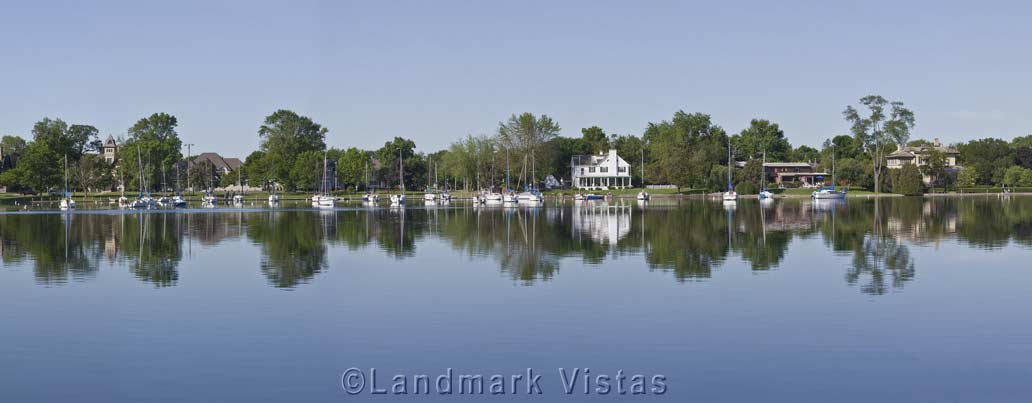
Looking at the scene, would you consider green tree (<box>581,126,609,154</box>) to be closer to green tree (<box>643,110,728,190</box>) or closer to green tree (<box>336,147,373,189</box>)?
green tree (<box>643,110,728,190</box>)

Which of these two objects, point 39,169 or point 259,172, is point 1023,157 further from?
point 39,169

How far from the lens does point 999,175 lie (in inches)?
6112

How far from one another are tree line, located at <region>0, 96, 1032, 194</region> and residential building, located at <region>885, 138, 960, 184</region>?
2.39m

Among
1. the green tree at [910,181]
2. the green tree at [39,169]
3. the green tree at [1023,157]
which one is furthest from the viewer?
the green tree at [1023,157]

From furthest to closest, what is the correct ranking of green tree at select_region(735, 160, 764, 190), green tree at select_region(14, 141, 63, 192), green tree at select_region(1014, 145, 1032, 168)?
green tree at select_region(1014, 145, 1032, 168) < green tree at select_region(735, 160, 764, 190) < green tree at select_region(14, 141, 63, 192)

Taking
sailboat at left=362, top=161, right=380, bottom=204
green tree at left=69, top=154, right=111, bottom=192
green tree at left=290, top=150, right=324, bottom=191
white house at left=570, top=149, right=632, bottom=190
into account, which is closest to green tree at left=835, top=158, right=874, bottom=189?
white house at left=570, top=149, right=632, bottom=190

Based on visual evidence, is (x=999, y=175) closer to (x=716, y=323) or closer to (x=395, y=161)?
(x=395, y=161)

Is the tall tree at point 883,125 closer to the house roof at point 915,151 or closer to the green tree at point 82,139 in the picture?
the house roof at point 915,151

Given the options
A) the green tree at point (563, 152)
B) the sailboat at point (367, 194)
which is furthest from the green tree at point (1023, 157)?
the sailboat at point (367, 194)

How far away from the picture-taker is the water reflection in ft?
110

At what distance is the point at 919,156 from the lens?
526ft

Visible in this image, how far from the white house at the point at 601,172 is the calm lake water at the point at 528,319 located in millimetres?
124698

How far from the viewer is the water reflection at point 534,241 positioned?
110 ft

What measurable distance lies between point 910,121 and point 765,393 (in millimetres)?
144248
